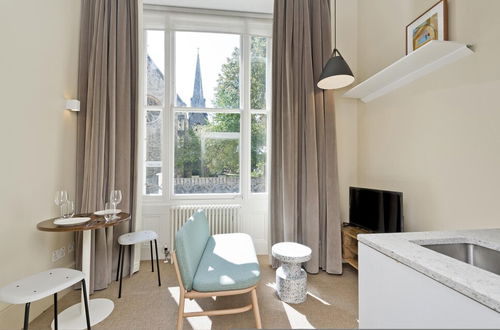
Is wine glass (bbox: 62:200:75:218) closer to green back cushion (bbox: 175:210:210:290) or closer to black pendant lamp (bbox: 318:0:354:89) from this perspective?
green back cushion (bbox: 175:210:210:290)

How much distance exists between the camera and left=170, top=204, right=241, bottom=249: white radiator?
2.89 m

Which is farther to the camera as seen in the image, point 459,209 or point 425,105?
point 425,105

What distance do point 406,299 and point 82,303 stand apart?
7.55ft

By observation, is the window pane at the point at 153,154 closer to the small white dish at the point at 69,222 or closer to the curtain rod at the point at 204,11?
the small white dish at the point at 69,222

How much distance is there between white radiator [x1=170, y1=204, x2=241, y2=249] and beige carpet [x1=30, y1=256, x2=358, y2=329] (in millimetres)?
693

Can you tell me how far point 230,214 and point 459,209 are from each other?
7.43ft

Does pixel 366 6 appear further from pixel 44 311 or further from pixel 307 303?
pixel 44 311

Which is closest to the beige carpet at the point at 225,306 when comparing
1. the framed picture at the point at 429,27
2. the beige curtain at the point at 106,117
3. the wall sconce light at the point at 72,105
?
the beige curtain at the point at 106,117

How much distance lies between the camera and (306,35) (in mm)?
2652

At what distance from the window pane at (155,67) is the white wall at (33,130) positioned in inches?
31.9

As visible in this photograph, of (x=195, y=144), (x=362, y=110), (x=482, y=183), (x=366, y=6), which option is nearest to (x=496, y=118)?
(x=482, y=183)

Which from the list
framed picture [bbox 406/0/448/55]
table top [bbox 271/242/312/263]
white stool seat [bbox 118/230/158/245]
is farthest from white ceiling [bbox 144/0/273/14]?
table top [bbox 271/242/312/263]

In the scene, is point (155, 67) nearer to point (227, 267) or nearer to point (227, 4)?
point (227, 4)

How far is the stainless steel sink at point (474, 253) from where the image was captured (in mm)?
1022
